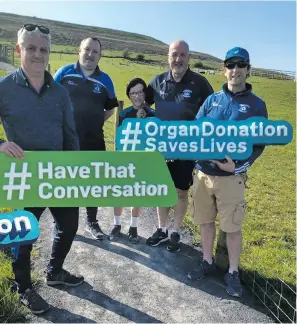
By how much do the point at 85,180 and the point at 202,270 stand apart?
2.23 m

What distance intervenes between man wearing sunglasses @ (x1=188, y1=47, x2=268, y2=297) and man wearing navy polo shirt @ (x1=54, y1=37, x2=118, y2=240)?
138cm

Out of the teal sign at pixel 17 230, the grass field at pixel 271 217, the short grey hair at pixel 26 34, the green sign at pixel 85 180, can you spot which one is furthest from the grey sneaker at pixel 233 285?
the short grey hair at pixel 26 34

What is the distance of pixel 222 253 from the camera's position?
14.1 ft

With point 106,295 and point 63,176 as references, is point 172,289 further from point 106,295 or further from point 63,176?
point 63,176

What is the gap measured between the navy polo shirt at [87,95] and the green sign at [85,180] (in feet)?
6.54

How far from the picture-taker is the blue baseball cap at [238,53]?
11.1ft

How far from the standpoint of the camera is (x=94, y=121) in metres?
4.55

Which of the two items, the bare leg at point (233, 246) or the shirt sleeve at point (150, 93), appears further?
the shirt sleeve at point (150, 93)

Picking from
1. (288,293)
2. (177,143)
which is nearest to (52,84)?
(177,143)

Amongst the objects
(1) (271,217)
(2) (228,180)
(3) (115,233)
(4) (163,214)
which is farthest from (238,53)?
(1) (271,217)

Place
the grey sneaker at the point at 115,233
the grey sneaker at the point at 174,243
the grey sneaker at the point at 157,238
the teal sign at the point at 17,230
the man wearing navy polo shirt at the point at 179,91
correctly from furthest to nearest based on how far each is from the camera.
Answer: the grey sneaker at the point at 115,233
the grey sneaker at the point at 157,238
the grey sneaker at the point at 174,243
the man wearing navy polo shirt at the point at 179,91
the teal sign at the point at 17,230

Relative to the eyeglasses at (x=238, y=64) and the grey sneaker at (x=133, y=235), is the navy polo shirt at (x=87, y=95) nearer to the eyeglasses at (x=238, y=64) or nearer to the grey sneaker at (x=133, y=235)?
the grey sneaker at (x=133, y=235)

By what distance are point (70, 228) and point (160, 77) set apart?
2.01m

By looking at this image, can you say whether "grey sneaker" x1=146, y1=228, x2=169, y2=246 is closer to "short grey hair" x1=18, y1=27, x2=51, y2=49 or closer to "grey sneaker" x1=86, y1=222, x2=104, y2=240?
"grey sneaker" x1=86, y1=222, x2=104, y2=240
